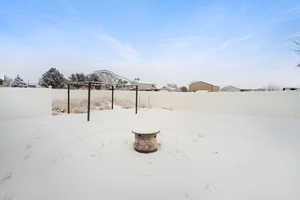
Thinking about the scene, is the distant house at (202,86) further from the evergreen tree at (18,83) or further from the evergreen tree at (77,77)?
the evergreen tree at (18,83)

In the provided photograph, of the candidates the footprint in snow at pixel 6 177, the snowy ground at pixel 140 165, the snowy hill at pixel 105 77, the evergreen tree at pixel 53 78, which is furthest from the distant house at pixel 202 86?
the footprint in snow at pixel 6 177

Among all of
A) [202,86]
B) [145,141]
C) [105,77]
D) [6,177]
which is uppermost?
[105,77]

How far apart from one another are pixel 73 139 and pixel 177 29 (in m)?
6.26

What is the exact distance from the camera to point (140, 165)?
3229 mm

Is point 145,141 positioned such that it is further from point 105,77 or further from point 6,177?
point 105,77

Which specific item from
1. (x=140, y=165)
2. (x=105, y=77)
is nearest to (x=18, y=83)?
(x=105, y=77)

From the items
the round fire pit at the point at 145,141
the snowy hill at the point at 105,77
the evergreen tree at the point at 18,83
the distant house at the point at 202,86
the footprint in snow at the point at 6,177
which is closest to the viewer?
the footprint in snow at the point at 6,177

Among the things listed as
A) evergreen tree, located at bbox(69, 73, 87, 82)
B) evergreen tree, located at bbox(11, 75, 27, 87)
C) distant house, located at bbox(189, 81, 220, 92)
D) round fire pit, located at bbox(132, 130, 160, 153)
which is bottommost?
round fire pit, located at bbox(132, 130, 160, 153)

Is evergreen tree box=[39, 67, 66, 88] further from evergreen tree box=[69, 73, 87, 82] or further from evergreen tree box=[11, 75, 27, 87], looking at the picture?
evergreen tree box=[11, 75, 27, 87]

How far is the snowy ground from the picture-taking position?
2.64 meters

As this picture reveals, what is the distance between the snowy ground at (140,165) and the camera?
2641mm

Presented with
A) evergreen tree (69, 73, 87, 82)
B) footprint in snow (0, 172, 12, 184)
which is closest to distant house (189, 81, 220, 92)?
evergreen tree (69, 73, 87, 82)

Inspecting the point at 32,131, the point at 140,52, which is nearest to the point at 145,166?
the point at 32,131

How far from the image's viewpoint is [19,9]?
17.8ft
